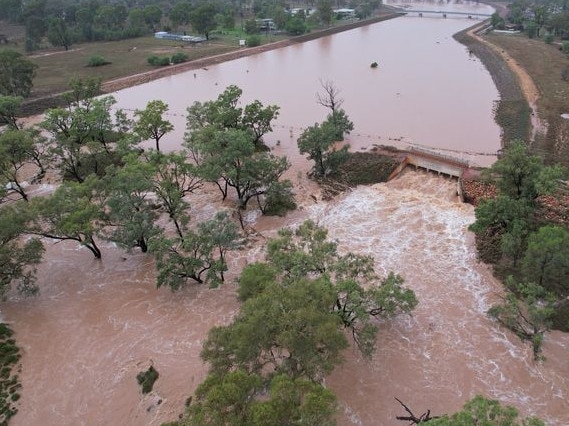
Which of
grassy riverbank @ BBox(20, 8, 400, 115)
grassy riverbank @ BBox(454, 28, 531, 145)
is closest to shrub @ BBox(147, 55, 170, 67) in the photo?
grassy riverbank @ BBox(20, 8, 400, 115)

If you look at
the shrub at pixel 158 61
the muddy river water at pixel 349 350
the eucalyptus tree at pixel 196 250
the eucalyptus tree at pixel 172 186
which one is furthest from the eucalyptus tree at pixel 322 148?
the shrub at pixel 158 61

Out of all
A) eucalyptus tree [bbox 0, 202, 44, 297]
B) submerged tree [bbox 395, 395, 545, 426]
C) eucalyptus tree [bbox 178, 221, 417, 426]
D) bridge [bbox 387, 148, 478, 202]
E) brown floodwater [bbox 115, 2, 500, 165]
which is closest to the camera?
submerged tree [bbox 395, 395, 545, 426]

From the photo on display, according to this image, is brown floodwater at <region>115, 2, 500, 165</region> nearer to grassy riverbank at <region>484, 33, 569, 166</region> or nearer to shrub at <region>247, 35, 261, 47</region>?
grassy riverbank at <region>484, 33, 569, 166</region>

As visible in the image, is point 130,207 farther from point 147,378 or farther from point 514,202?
point 514,202

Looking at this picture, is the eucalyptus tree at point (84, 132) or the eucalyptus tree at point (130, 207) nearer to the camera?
the eucalyptus tree at point (130, 207)

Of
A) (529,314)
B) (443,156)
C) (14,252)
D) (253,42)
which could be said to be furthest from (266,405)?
(253,42)

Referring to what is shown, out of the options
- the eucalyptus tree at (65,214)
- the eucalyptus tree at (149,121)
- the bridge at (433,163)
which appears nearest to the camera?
the eucalyptus tree at (65,214)

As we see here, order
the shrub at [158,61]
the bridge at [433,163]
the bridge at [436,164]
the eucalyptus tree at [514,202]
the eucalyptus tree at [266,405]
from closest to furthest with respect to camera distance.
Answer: the eucalyptus tree at [266,405] → the eucalyptus tree at [514,202] → the bridge at [436,164] → the bridge at [433,163] → the shrub at [158,61]

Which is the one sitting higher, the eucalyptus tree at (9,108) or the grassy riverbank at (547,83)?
the eucalyptus tree at (9,108)

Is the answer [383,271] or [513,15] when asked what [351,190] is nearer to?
[383,271]

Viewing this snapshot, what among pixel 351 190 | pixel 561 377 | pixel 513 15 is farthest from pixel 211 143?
pixel 513 15

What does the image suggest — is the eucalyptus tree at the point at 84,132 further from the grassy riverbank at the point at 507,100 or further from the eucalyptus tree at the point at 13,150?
the grassy riverbank at the point at 507,100
